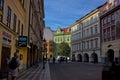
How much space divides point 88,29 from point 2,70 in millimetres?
63993

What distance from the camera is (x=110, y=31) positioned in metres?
54.1

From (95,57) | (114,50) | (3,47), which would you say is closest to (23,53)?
(3,47)

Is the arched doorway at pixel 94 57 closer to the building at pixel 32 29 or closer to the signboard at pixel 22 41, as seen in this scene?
the building at pixel 32 29

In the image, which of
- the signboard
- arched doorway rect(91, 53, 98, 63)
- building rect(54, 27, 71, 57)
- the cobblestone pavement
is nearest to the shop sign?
the cobblestone pavement

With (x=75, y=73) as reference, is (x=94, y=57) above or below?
above

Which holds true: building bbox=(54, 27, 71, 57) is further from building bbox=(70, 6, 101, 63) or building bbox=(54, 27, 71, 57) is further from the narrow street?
the narrow street

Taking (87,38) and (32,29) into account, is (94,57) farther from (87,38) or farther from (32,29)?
(32,29)

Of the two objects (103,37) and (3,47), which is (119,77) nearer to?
(3,47)

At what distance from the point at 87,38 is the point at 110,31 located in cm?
2519

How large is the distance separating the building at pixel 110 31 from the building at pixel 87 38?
6.39 meters

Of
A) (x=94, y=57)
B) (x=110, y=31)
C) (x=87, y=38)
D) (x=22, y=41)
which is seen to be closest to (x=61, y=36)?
(x=87, y=38)

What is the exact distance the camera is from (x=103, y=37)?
60.4 meters

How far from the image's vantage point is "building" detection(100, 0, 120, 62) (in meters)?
49.9

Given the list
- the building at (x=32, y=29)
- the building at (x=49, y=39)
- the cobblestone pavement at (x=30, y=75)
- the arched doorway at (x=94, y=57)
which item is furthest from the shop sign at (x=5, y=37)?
the building at (x=49, y=39)
